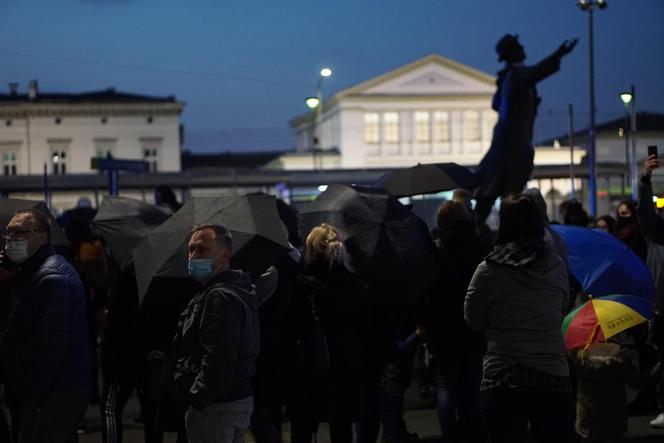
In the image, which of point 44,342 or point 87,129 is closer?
point 44,342

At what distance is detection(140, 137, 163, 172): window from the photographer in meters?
99.4

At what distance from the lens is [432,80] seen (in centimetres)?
10288

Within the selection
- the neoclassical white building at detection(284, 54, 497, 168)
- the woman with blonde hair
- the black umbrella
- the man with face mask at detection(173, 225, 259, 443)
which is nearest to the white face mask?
the man with face mask at detection(173, 225, 259, 443)

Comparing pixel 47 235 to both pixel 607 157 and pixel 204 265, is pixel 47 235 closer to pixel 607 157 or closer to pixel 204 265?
pixel 204 265

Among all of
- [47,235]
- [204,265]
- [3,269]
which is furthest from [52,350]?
[3,269]

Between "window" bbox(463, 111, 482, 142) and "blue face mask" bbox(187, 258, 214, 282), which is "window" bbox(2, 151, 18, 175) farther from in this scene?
"blue face mask" bbox(187, 258, 214, 282)

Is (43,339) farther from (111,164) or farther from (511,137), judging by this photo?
(111,164)

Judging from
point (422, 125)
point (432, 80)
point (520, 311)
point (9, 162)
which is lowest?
point (520, 311)

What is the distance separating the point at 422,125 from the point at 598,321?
9596cm

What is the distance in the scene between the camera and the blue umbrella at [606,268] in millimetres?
8750

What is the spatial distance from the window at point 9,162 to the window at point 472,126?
3672 centimetres

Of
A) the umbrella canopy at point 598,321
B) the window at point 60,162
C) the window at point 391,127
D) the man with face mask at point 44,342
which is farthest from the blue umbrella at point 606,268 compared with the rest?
the window at point 391,127

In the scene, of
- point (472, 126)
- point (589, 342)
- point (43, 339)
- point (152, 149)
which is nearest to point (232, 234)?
point (43, 339)

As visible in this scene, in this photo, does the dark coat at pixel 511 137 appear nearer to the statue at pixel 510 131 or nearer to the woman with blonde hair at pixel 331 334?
the statue at pixel 510 131
